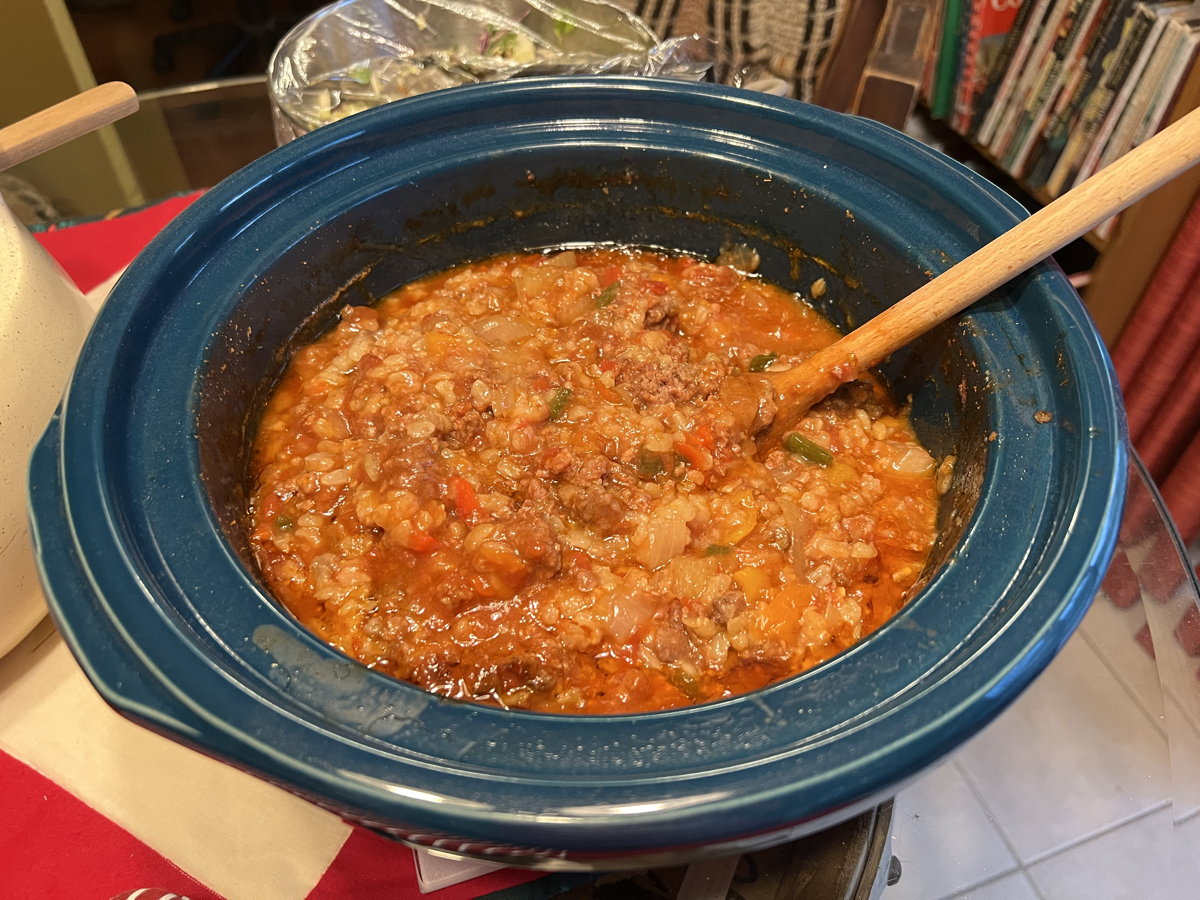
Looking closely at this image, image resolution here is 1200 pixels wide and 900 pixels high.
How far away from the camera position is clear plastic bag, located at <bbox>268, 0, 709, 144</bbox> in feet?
8.32

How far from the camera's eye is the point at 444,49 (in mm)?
2818

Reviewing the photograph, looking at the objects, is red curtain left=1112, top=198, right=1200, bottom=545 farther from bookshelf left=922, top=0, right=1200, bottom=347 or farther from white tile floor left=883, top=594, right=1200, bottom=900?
white tile floor left=883, top=594, right=1200, bottom=900

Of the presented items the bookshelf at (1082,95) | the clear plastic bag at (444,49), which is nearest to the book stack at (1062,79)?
the bookshelf at (1082,95)

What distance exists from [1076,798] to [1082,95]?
220 cm

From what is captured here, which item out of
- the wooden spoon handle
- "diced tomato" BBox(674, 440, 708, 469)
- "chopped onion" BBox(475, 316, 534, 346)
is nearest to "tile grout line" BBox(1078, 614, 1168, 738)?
"diced tomato" BBox(674, 440, 708, 469)

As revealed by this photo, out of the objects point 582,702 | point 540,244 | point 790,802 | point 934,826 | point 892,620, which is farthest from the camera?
point 934,826

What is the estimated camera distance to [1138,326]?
276 centimetres

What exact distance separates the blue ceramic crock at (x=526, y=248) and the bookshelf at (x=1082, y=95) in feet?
4.12

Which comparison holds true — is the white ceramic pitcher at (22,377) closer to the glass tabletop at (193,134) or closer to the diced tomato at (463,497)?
the diced tomato at (463,497)

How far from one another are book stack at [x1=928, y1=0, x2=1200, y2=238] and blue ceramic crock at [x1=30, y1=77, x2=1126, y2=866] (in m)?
1.26

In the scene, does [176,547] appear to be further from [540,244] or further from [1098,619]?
[1098,619]

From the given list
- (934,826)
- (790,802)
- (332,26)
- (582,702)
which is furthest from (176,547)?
(934,826)

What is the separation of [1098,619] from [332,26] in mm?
2990

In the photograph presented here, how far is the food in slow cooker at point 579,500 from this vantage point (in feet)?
4.83
